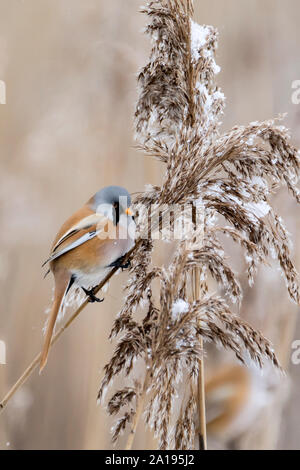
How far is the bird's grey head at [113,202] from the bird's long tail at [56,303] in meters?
0.21

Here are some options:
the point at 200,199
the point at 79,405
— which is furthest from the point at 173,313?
the point at 79,405

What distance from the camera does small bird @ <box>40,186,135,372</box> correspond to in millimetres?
1262

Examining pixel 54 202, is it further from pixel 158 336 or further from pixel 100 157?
pixel 158 336

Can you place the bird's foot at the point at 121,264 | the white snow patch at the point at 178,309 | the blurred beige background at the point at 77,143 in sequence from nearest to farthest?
the white snow patch at the point at 178,309
the bird's foot at the point at 121,264
the blurred beige background at the point at 77,143

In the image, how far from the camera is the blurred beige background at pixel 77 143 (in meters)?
1.75

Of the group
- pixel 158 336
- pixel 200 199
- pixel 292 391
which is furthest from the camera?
pixel 292 391

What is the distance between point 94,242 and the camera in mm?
1302

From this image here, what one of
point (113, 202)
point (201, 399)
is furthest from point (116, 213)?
point (201, 399)

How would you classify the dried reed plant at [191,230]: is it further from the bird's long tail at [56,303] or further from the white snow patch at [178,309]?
the bird's long tail at [56,303]

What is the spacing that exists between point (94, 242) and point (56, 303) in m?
0.22

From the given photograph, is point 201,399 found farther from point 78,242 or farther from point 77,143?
point 77,143

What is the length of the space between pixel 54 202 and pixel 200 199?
3.27 feet

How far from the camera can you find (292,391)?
5.92 ft

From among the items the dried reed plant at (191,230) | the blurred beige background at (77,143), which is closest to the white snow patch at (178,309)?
the dried reed plant at (191,230)
